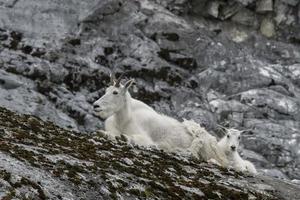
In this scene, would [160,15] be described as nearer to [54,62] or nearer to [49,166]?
[54,62]

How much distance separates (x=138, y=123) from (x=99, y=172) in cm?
763

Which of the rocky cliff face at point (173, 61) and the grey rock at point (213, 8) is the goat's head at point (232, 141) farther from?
the grey rock at point (213, 8)

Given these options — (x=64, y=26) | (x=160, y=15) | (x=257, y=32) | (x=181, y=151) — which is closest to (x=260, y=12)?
(x=257, y=32)

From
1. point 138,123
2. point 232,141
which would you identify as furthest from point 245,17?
point 138,123

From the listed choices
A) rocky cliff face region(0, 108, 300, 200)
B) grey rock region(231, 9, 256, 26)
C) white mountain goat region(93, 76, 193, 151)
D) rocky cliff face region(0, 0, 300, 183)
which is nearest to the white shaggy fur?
white mountain goat region(93, 76, 193, 151)

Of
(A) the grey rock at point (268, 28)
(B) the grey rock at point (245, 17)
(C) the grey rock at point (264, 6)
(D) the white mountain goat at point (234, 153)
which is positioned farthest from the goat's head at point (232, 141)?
(C) the grey rock at point (264, 6)

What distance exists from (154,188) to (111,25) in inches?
1396

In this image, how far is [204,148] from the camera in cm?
2112

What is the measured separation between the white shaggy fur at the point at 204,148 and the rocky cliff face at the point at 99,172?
58.7 inches

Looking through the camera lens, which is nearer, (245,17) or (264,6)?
(264,6)

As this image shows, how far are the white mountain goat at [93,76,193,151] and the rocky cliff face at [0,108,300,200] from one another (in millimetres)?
1492

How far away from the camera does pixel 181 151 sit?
68.7 feet

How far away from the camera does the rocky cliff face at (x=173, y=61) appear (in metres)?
42.3

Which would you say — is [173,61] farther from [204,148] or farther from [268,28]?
[204,148]
